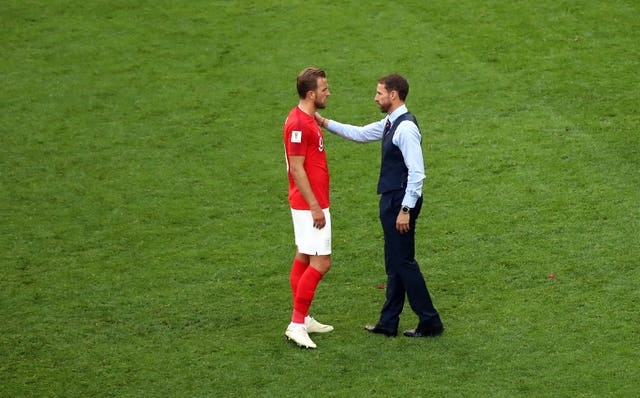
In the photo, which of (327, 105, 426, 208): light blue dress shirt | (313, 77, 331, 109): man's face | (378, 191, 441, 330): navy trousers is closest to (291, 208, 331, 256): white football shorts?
(378, 191, 441, 330): navy trousers

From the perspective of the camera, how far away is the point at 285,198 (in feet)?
33.7

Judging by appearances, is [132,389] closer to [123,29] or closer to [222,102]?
[222,102]

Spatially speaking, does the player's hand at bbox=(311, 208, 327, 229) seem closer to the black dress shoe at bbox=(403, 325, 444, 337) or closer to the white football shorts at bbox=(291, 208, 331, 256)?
the white football shorts at bbox=(291, 208, 331, 256)

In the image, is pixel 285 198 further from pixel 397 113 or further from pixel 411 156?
pixel 411 156

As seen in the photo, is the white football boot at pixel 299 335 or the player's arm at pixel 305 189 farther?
the white football boot at pixel 299 335

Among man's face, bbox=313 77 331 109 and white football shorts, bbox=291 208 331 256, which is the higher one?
man's face, bbox=313 77 331 109

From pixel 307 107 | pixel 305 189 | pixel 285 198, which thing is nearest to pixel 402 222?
pixel 305 189

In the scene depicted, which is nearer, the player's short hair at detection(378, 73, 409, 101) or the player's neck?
the player's short hair at detection(378, 73, 409, 101)

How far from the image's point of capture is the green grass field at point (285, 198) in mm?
7152

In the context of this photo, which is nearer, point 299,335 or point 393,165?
point 393,165

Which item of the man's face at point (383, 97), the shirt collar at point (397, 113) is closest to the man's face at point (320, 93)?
the man's face at point (383, 97)

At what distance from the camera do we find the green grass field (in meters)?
7.15

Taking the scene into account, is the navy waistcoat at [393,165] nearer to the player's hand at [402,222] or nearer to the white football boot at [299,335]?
the player's hand at [402,222]

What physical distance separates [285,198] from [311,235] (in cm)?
292
